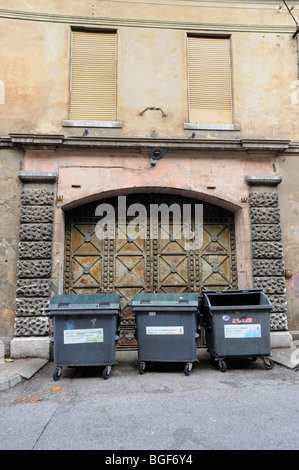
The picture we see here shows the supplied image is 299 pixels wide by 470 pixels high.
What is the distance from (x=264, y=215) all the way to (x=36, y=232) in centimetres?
481

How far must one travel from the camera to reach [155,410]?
13.4 ft

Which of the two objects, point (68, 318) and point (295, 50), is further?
point (295, 50)

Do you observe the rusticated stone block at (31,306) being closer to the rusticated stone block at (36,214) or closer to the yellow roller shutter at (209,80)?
the rusticated stone block at (36,214)

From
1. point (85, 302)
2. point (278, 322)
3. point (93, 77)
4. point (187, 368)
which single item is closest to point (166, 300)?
point (187, 368)

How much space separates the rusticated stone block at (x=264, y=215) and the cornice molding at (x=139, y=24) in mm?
4311

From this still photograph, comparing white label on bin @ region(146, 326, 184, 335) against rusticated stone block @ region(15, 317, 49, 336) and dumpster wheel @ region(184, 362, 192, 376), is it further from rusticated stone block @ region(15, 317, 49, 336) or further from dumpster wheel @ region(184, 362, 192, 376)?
rusticated stone block @ region(15, 317, 49, 336)

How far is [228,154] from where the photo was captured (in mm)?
7742

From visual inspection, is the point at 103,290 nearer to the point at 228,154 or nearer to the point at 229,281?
the point at 229,281

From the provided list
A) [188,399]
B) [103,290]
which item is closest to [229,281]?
[103,290]

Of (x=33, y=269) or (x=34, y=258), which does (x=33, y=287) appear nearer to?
(x=33, y=269)

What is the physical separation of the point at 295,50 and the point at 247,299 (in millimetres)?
6050

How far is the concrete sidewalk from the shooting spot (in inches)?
208
